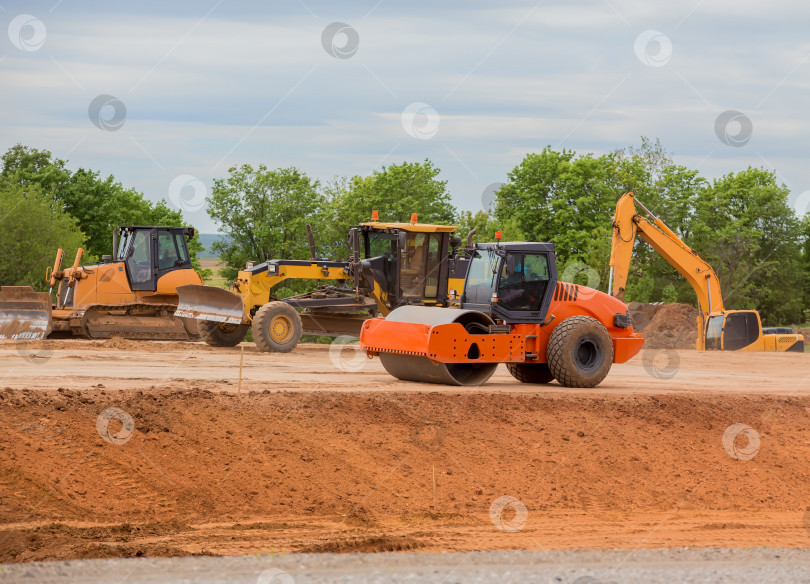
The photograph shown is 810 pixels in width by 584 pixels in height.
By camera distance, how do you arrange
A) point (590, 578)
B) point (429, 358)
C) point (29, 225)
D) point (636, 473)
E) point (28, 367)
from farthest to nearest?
point (29, 225), point (28, 367), point (429, 358), point (636, 473), point (590, 578)

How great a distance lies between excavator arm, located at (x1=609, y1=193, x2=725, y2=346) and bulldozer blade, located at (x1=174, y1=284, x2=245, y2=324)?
967cm

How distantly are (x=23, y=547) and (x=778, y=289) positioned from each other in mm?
60600

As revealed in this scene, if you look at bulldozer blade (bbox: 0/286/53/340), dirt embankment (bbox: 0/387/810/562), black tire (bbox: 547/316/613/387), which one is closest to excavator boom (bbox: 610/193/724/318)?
black tire (bbox: 547/316/613/387)

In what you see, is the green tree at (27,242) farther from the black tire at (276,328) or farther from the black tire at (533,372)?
the black tire at (533,372)

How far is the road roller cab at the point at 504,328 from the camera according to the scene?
17.3m

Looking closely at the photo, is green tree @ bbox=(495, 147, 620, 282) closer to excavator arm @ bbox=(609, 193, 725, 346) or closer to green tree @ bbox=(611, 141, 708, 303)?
green tree @ bbox=(611, 141, 708, 303)

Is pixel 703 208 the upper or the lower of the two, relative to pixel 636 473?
upper

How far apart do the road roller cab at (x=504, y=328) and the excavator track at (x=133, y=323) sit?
8931 millimetres

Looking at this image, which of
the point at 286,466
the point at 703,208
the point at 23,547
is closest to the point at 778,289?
the point at 703,208

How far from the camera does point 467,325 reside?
17.7 metres

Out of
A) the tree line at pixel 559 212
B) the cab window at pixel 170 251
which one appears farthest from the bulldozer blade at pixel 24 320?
the tree line at pixel 559 212

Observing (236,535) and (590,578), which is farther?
(236,535)

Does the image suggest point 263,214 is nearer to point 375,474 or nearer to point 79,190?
point 79,190

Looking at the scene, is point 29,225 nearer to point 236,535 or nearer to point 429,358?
point 429,358
